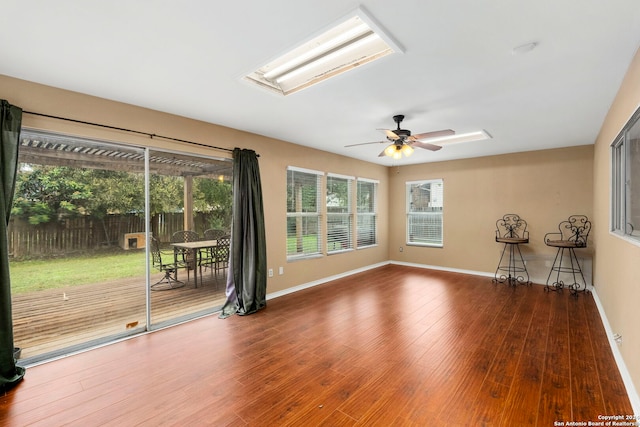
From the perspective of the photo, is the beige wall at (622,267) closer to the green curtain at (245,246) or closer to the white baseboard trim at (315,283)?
the green curtain at (245,246)

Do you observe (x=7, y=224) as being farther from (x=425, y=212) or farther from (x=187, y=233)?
(x=425, y=212)

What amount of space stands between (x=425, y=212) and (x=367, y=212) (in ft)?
4.77

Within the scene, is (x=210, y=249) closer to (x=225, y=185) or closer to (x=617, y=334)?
(x=225, y=185)

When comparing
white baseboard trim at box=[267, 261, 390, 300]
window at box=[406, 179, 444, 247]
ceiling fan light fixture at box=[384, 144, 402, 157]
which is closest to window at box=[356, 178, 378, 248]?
white baseboard trim at box=[267, 261, 390, 300]

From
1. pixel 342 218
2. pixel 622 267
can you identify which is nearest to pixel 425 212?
pixel 342 218

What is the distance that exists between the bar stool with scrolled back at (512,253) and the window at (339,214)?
2.99 m

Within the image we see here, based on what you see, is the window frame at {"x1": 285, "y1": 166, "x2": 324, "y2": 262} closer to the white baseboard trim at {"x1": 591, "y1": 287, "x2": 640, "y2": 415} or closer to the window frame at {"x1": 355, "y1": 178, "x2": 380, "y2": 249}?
the window frame at {"x1": 355, "y1": 178, "x2": 380, "y2": 249}

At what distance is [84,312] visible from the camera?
3.10 metres

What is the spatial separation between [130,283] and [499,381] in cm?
392

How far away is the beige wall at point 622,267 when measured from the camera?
2.14m

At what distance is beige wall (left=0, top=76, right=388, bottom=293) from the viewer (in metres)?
2.74

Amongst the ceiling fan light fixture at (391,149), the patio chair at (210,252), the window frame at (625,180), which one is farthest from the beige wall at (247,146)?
the window frame at (625,180)

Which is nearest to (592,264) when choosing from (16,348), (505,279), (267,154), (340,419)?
(505,279)

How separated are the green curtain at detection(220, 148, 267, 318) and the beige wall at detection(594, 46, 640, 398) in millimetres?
3814
